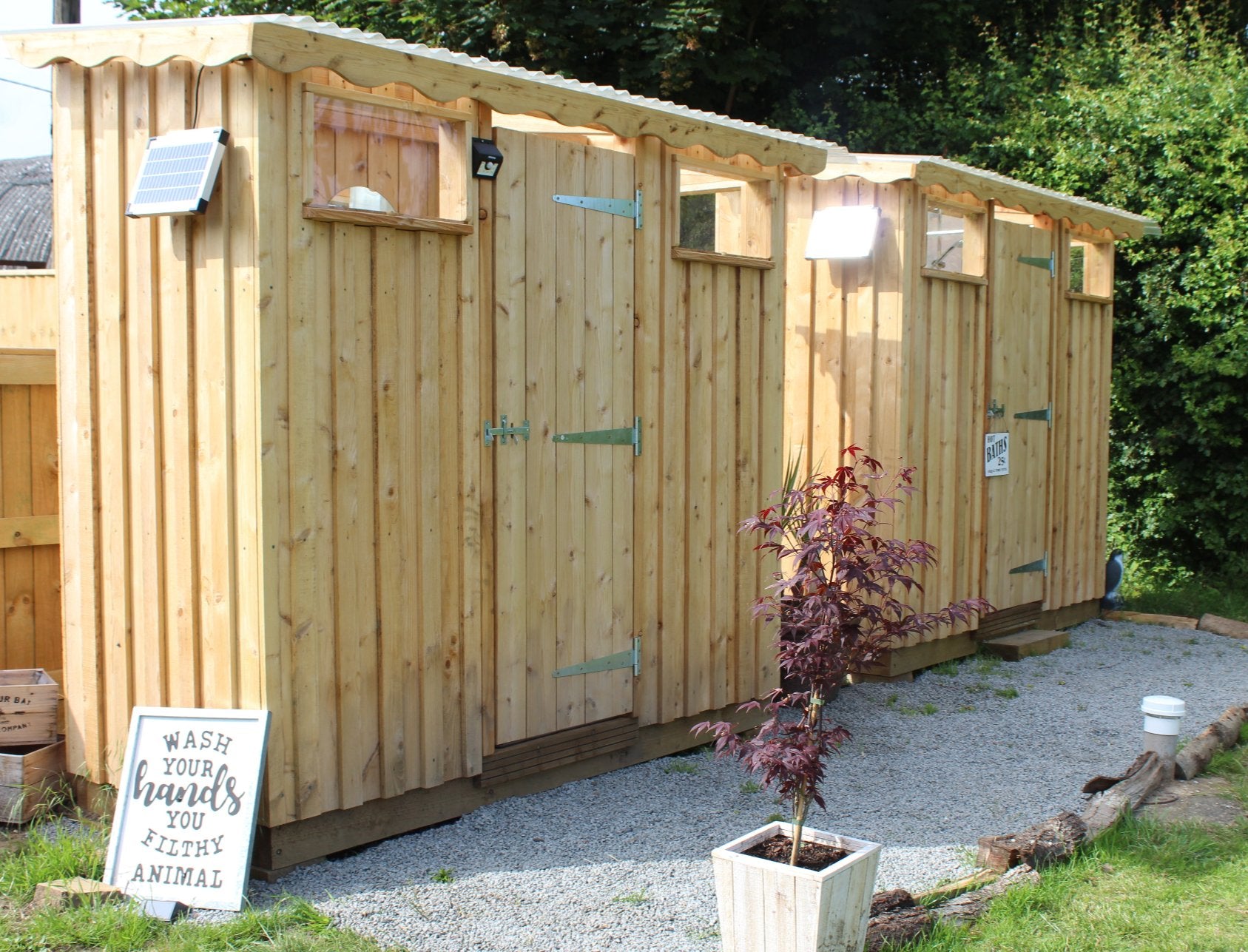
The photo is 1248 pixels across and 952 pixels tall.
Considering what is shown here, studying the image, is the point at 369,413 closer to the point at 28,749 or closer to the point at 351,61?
the point at 351,61

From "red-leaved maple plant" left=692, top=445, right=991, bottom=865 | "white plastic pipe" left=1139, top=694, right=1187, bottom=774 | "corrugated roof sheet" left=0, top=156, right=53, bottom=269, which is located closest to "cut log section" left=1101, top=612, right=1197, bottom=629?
"white plastic pipe" left=1139, top=694, right=1187, bottom=774

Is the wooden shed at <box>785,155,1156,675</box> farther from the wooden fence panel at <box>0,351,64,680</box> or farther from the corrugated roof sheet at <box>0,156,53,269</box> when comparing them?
the corrugated roof sheet at <box>0,156,53,269</box>

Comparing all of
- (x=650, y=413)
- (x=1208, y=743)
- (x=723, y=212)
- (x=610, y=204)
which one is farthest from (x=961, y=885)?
(x=723, y=212)

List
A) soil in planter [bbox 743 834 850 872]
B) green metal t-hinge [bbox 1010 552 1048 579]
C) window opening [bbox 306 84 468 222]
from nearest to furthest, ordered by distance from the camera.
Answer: soil in planter [bbox 743 834 850 872], window opening [bbox 306 84 468 222], green metal t-hinge [bbox 1010 552 1048 579]

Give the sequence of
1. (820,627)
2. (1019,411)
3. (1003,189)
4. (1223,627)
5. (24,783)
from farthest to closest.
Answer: (1223,627), (1019,411), (1003,189), (24,783), (820,627)

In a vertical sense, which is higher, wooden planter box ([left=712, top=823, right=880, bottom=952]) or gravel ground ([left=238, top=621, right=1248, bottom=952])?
wooden planter box ([left=712, top=823, right=880, bottom=952])

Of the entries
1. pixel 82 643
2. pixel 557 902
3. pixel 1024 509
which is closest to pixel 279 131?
pixel 82 643

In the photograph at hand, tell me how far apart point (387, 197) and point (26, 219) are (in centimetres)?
1620

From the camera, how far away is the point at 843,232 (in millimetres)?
7191

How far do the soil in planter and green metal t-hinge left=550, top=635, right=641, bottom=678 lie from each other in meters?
1.72

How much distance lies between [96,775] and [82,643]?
18.6 inches

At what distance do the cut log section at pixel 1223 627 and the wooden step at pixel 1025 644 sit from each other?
1.16 meters

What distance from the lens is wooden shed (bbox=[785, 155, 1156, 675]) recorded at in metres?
7.38

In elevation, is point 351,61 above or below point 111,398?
above
